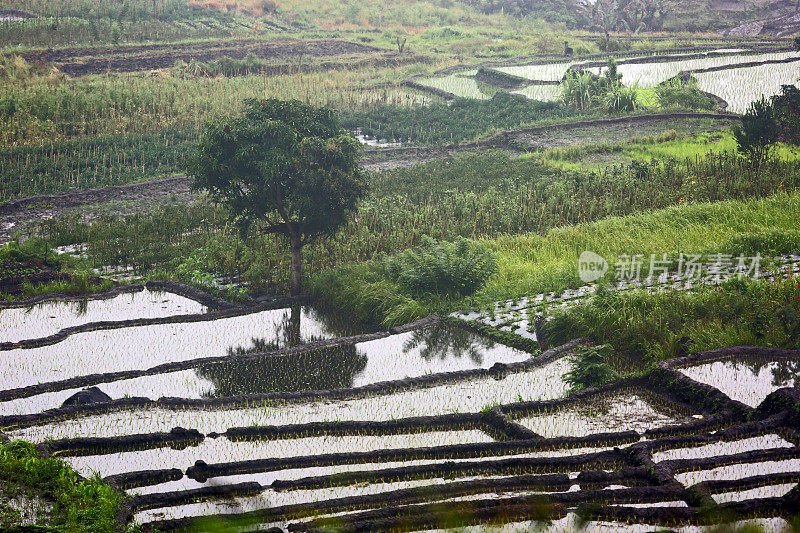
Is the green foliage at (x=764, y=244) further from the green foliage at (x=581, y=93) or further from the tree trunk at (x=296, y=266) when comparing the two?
the green foliage at (x=581, y=93)

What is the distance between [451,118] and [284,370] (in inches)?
605

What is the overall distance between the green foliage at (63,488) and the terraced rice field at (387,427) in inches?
9.5

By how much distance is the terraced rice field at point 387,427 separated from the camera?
5781 millimetres

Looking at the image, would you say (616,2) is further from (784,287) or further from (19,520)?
(19,520)

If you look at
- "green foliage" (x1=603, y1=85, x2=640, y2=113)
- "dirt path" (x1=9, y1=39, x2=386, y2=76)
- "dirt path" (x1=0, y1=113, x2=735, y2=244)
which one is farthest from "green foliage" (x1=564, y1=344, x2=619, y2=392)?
"dirt path" (x1=9, y1=39, x2=386, y2=76)

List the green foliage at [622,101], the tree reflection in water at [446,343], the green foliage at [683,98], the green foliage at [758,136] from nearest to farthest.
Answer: the tree reflection in water at [446,343] → the green foliage at [758,136] → the green foliage at [683,98] → the green foliage at [622,101]

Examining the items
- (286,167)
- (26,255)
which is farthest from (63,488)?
(26,255)

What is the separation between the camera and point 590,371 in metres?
8.10

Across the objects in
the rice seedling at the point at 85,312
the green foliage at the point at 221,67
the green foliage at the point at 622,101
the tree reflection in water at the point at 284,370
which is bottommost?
the rice seedling at the point at 85,312

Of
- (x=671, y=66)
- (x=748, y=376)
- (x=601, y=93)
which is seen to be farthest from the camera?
(x=671, y=66)

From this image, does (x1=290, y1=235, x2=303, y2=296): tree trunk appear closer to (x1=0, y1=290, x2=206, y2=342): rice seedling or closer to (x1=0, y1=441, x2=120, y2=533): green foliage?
(x1=0, y1=290, x2=206, y2=342): rice seedling

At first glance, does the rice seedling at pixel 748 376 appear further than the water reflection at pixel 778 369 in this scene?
No

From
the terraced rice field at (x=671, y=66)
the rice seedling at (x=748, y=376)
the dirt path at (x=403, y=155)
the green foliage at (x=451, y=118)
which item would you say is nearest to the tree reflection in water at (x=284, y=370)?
the rice seedling at (x=748, y=376)
